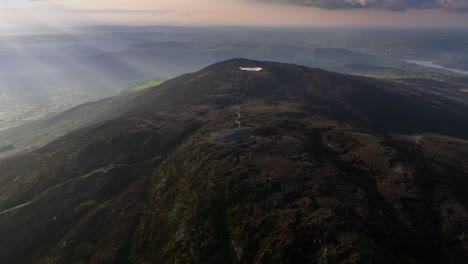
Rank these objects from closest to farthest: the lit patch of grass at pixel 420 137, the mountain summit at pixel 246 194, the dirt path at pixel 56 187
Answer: the mountain summit at pixel 246 194 < the dirt path at pixel 56 187 < the lit patch of grass at pixel 420 137

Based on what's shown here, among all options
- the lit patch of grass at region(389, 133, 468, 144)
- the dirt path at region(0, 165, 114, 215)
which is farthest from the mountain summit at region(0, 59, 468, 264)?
the lit patch of grass at region(389, 133, 468, 144)

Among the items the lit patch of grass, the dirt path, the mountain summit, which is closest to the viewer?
the mountain summit

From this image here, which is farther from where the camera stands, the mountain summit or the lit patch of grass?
the lit patch of grass

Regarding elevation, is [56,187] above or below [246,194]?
below

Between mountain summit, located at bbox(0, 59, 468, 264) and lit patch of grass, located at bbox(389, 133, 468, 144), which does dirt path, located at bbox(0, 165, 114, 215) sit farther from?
lit patch of grass, located at bbox(389, 133, 468, 144)

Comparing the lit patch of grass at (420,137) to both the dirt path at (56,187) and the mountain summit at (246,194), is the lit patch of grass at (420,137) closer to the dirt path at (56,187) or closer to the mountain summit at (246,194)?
the mountain summit at (246,194)

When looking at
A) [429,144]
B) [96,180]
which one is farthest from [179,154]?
[429,144]

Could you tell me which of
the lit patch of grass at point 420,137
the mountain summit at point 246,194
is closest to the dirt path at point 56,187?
the mountain summit at point 246,194

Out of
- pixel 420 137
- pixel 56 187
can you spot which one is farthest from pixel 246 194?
pixel 420 137

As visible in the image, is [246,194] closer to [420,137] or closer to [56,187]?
[56,187]
